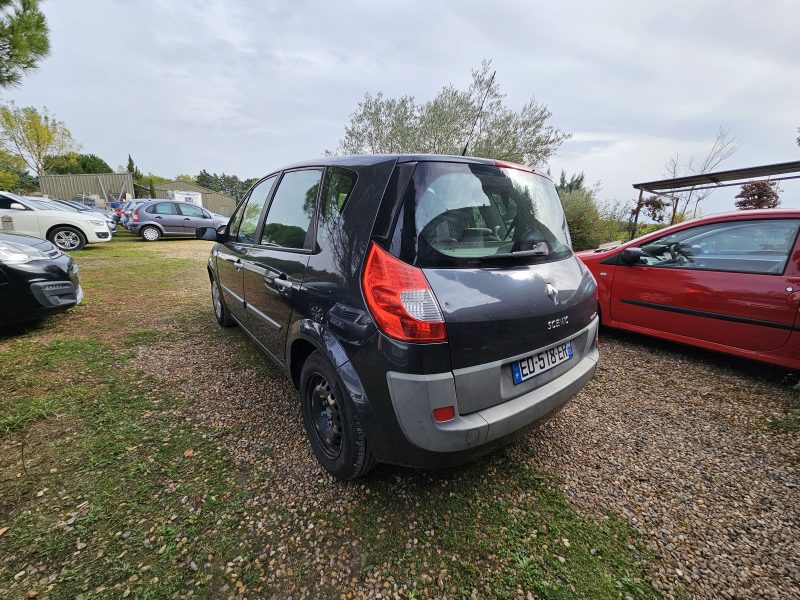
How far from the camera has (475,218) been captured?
1.79 metres

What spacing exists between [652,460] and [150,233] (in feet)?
54.6

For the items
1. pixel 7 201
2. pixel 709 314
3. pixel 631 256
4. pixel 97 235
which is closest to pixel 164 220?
pixel 97 235

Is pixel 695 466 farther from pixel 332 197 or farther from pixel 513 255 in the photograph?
pixel 332 197

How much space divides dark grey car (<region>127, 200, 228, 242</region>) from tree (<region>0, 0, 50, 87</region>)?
26.2ft

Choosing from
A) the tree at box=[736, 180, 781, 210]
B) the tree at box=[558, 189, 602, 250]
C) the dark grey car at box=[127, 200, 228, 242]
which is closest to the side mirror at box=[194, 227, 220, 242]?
the tree at box=[558, 189, 602, 250]

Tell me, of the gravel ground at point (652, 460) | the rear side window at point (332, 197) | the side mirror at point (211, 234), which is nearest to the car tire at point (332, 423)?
the gravel ground at point (652, 460)

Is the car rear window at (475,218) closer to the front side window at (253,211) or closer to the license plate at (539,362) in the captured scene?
the license plate at (539,362)

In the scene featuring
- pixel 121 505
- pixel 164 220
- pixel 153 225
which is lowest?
pixel 121 505

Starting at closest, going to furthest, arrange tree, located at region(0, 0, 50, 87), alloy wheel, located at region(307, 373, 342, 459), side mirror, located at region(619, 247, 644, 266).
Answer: alloy wheel, located at region(307, 373, 342, 459), side mirror, located at region(619, 247, 644, 266), tree, located at region(0, 0, 50, 87)

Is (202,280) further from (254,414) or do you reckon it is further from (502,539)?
(502,539)

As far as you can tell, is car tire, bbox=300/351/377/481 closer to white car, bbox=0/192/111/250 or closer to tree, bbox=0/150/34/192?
white car, bbox=0/192/111/250

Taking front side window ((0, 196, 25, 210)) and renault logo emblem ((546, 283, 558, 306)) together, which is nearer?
renault logo emblem ((546, 283, 558, 306))

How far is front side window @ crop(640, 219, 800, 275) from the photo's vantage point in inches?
113

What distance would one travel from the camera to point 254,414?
8.23ft
